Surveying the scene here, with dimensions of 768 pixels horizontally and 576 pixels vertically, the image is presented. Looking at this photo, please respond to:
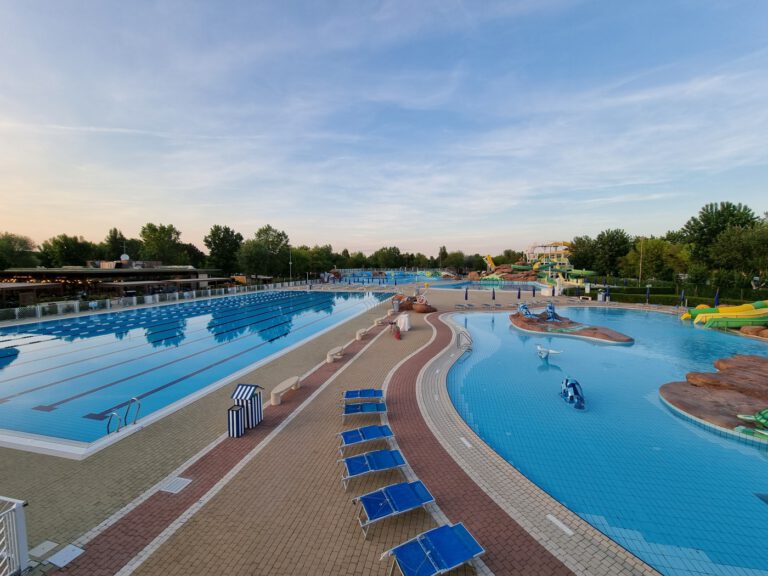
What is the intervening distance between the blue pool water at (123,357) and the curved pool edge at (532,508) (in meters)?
8.39

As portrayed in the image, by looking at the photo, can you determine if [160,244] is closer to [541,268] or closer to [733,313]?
[541,268]

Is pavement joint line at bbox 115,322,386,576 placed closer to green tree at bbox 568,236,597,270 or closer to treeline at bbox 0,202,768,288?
treeline at bbox 0,202,768,288

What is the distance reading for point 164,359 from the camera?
1527 centimetres

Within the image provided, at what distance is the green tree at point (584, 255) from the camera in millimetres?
58541

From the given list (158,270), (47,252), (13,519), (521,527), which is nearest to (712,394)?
(521,527)

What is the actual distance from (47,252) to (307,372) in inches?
2605

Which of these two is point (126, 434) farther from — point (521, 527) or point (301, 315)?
point (301, 315)

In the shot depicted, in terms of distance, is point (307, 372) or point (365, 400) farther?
point (307, 372)

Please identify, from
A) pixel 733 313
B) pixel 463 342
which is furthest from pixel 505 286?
pixel 463 342

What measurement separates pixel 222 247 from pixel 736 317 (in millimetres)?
62769

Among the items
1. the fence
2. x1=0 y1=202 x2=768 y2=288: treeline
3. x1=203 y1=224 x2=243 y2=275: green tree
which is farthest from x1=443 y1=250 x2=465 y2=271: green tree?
the fence

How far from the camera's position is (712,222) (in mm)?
38281

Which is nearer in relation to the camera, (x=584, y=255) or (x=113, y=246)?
(x=584, y=255)

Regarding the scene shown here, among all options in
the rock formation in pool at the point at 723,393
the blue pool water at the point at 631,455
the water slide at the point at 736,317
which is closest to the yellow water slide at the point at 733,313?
the water slide at the point at 736,317
